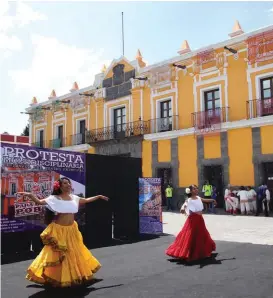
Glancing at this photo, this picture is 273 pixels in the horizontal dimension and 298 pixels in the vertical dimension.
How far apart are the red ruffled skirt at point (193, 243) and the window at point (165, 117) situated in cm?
1331

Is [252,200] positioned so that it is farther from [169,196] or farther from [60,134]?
[60,134]

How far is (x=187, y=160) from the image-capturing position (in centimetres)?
1908

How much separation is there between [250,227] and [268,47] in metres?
9.07

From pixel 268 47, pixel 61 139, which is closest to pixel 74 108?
pixel 61 139

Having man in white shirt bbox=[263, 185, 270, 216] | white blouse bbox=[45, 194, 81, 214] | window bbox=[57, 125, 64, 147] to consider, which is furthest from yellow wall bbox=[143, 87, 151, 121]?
white blouse bbox=[45, 194, 81, 214]

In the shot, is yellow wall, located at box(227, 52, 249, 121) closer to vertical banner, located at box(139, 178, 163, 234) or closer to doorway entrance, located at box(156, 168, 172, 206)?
doorway entrance, located at box(156, 168, 172, 206)

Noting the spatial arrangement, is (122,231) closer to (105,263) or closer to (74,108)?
(105,263)

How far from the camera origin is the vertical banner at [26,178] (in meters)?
7.52

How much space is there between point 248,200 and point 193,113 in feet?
17.8

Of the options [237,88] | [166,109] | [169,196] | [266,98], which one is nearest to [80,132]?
[166,109]

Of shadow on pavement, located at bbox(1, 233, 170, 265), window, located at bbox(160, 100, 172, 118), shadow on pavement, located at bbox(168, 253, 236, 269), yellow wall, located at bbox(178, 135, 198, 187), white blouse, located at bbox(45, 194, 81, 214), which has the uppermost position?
window, located at bbox(160, 100, 172, 118)

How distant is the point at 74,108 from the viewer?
25703mm

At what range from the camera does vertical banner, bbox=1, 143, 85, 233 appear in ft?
24.7

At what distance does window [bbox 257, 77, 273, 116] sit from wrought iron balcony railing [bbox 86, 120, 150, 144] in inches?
258
